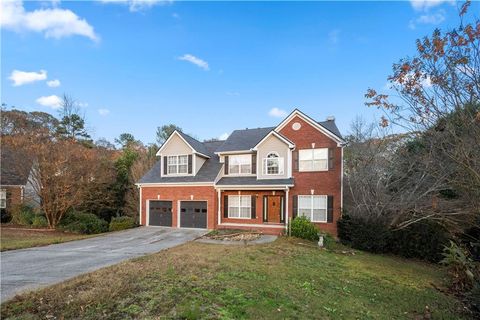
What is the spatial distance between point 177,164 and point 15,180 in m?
16.0

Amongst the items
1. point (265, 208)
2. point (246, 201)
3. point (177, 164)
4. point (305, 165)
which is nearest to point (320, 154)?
Answer: point (305, 165)

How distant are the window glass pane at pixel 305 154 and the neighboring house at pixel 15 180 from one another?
20637 mm

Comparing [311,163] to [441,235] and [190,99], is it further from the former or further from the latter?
[190,99]

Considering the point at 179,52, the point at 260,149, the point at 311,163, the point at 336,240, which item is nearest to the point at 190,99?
the point at 179,52

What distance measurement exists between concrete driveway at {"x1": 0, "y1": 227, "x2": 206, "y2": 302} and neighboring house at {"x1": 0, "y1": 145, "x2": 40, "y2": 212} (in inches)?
401

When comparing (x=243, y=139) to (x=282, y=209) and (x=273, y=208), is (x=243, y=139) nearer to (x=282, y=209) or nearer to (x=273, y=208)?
(x=273, y=208)

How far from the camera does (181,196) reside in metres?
20.7

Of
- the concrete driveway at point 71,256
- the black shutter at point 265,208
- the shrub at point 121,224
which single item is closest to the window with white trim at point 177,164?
→ the shrub at point 121,224

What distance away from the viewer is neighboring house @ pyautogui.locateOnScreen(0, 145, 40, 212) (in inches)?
829

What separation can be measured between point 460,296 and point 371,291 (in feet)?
11.4

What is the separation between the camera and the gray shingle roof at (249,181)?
60.5 feet

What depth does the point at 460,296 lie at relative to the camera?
28.9 feet

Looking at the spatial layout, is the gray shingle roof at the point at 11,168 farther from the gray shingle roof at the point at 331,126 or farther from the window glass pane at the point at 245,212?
the gray shingle roof at the point at 331,126

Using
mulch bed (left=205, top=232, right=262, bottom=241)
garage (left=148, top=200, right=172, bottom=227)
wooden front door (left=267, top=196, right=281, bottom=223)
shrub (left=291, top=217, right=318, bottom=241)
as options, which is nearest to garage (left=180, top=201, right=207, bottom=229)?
garage (left=148, top=200, right=172, bottom=227)
